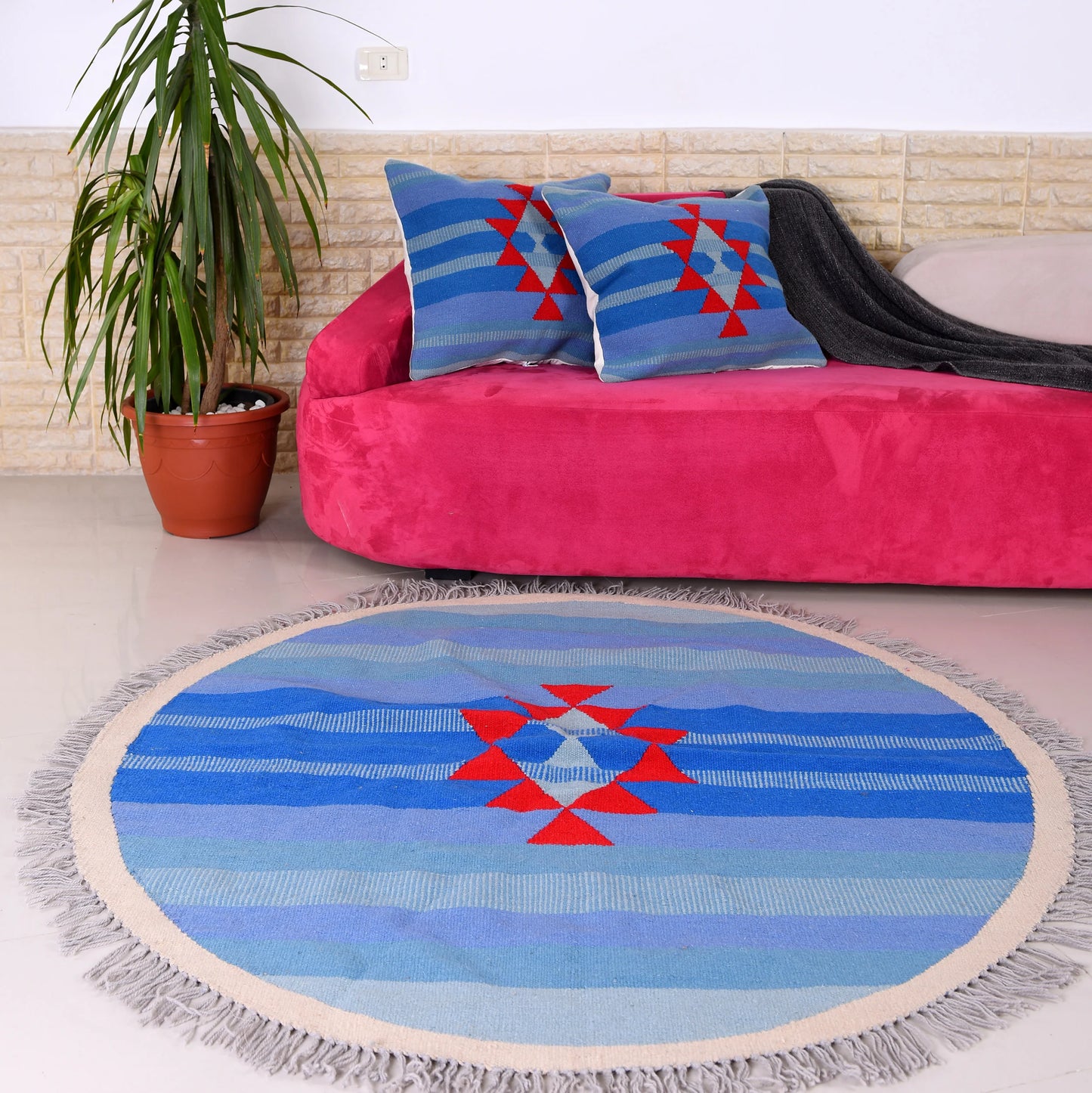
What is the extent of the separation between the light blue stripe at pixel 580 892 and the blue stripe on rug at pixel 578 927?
13 millimetres

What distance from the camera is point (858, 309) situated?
2.86m

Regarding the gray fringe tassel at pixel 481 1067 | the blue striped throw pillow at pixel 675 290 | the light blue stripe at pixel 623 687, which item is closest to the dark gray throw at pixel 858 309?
the blue striped throw pillow at pixel 675 290

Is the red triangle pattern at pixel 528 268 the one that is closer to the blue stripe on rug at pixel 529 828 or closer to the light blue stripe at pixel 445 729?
the light blue stripe at pixel 445 729

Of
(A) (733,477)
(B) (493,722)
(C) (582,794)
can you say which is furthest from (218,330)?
(C) (582,794)

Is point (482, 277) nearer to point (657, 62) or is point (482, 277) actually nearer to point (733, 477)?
point (733, 477)

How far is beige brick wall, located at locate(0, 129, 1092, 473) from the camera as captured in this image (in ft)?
10.2

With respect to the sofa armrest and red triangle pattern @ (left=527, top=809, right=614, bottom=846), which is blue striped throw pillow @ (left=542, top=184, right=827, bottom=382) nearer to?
the sofa armrest

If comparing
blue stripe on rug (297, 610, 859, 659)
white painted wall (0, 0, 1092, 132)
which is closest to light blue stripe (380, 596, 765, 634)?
blue stripe on rug (297, 610, 859, 659)

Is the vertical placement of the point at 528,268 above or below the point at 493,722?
above

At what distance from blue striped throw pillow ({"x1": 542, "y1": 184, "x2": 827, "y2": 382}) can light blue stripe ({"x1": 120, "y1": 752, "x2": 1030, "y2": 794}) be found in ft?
3.41

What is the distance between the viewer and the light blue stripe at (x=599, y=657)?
6.77 feet

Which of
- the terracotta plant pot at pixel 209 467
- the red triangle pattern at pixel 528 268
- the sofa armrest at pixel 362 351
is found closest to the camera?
the sofa armrest at pixel 362 351

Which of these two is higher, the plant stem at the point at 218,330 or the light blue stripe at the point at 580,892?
the plant stem at the point at 218,330

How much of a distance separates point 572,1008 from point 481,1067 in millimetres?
122
